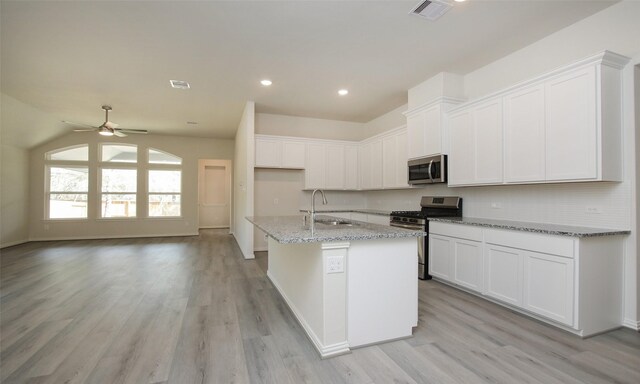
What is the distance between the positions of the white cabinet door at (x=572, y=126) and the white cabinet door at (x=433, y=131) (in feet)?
4.46

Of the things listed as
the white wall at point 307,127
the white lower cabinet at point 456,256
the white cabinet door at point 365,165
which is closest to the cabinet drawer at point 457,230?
the white lower cabinet at point 456,256

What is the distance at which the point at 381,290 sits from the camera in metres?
2.31

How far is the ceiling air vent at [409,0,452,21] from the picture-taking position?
8.43 ft

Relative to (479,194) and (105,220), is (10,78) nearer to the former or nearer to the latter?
(105,220)

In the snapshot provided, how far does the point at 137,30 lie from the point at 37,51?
1.49 meters

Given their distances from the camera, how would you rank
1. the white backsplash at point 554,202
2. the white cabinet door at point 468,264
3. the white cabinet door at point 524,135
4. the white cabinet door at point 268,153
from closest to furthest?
the white backsplash at point 554,202, the white cabinet door at point 524,135, the white cabinet door at point 468,264, the white cabinet door at point 268,153

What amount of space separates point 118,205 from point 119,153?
55.9 inches

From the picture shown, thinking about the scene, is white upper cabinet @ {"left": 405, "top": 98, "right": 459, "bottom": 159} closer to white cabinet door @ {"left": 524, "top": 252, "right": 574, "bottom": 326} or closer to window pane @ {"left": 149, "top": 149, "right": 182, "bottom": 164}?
white cabinet door @ {"left": 524, "top": 252, "right": 574, "bottom": 326}

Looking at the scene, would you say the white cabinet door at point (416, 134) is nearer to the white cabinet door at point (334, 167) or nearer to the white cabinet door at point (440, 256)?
the white cabinet door at point (440, 256)

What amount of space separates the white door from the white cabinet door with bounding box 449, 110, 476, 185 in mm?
7829

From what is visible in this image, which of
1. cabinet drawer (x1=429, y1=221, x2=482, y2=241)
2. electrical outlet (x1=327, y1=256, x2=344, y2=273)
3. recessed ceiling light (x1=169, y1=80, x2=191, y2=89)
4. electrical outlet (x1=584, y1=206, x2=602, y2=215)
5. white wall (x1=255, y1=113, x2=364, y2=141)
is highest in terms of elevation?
recessed ceiling light (x1=169, y1=80, x2=191, y2=89)

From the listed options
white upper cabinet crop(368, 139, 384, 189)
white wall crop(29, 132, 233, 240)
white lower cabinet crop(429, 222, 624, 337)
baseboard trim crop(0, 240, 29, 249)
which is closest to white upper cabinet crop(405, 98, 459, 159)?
white upper cabinet crop(368, 139, 384, 189)

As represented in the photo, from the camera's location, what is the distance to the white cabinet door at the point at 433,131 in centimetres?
412

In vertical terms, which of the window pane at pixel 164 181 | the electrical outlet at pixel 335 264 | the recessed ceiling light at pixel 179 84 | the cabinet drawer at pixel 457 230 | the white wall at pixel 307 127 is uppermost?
the recessed ceiling light at pixel 179 84
